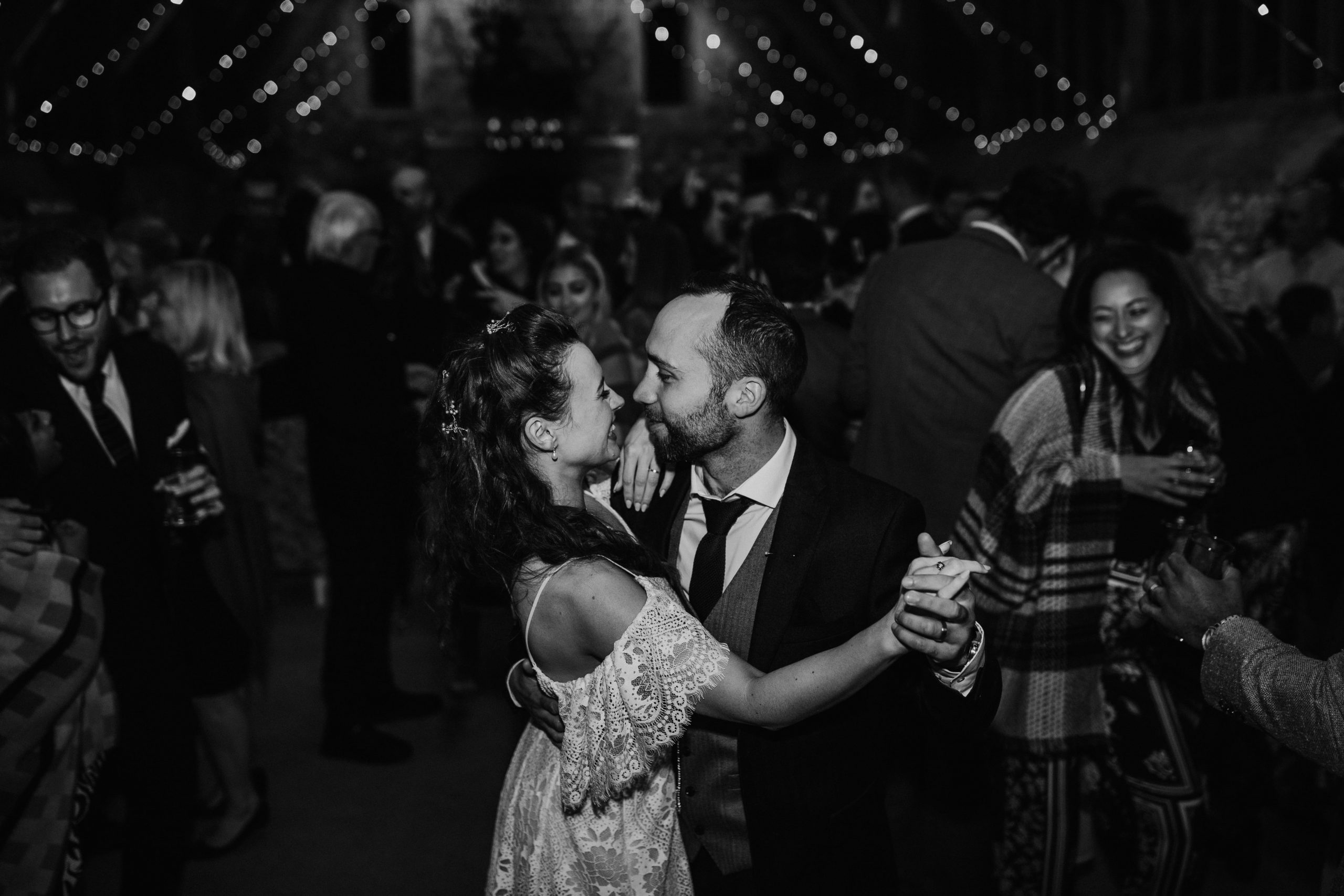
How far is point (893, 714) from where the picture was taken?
7.16 feet

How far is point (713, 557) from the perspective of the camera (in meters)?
2.03

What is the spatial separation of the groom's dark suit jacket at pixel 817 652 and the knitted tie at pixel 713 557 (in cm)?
9

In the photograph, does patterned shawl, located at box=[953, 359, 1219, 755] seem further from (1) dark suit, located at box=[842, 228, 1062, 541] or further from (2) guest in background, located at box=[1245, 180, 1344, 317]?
(2) guest in background, located at box=[1245, 180, 1344, 317]

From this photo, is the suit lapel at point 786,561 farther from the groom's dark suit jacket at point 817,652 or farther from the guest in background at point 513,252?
the guest in background at point 513,252

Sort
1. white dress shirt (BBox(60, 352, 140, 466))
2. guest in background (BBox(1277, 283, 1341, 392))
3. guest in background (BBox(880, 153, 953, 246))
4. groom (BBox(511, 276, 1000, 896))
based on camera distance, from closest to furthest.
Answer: groom (BBox(511, 276, 1000, 896))
white dress shirt (BBox(60, 352, 140, 466))
guest in background (BBox(1277, 283, 1341, 392))
guest in background (BBox(880, 153, 953, 246))

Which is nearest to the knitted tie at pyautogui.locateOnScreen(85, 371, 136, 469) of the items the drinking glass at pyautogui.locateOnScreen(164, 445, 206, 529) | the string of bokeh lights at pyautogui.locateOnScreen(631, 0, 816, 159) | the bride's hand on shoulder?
the drinking glass at pyautogui.locateOnScreen(164, 445, 206, 529)

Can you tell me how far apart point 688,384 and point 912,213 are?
319 centimetres

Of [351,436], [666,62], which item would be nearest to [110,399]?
[351,436]

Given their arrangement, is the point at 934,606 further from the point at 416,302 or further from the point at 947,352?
the point at 416,302

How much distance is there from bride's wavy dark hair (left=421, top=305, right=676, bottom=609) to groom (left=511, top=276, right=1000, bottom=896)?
0.16m

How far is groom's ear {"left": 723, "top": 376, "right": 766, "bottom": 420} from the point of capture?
1.97m

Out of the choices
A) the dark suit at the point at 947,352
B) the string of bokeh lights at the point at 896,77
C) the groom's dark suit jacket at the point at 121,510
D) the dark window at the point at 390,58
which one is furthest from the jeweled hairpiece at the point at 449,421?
the dark window at the point at 390,58

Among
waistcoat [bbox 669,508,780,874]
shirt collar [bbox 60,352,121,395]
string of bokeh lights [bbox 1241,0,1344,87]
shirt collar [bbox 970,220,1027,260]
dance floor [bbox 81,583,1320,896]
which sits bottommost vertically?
dance floor [bbox 81,583,1320,896]

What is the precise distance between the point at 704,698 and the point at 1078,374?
1425 mm
